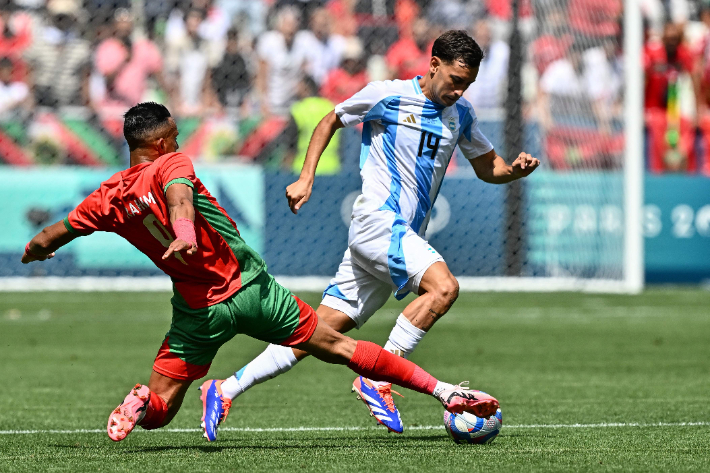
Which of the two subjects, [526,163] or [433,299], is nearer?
[433,299]

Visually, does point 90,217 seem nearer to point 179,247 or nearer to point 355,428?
point 179,247

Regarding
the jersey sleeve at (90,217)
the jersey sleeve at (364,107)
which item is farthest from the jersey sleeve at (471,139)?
the jersey sleeve at (90,217)

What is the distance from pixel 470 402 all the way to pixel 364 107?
6.04ft

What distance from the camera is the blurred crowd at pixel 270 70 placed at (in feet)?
47.9

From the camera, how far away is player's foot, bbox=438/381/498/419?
15.3ft

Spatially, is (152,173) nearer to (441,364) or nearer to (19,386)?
(19,386)

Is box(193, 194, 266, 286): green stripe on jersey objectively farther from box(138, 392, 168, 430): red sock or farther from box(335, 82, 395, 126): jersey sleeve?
box(335, 82, 395, 126): jersey sleeve

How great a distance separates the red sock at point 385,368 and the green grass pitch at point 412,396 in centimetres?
28

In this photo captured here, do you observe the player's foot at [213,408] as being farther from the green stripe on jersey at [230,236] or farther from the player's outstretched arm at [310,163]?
the player's outstretched arm at [310,163]

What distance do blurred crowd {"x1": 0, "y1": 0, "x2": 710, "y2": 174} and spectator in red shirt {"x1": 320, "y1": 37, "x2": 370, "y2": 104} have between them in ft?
0.07

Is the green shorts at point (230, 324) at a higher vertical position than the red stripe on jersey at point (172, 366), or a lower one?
higher

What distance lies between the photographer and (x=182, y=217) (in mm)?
4250

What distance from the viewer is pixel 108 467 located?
14.2 ft

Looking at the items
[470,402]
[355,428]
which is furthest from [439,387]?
[355,428]
